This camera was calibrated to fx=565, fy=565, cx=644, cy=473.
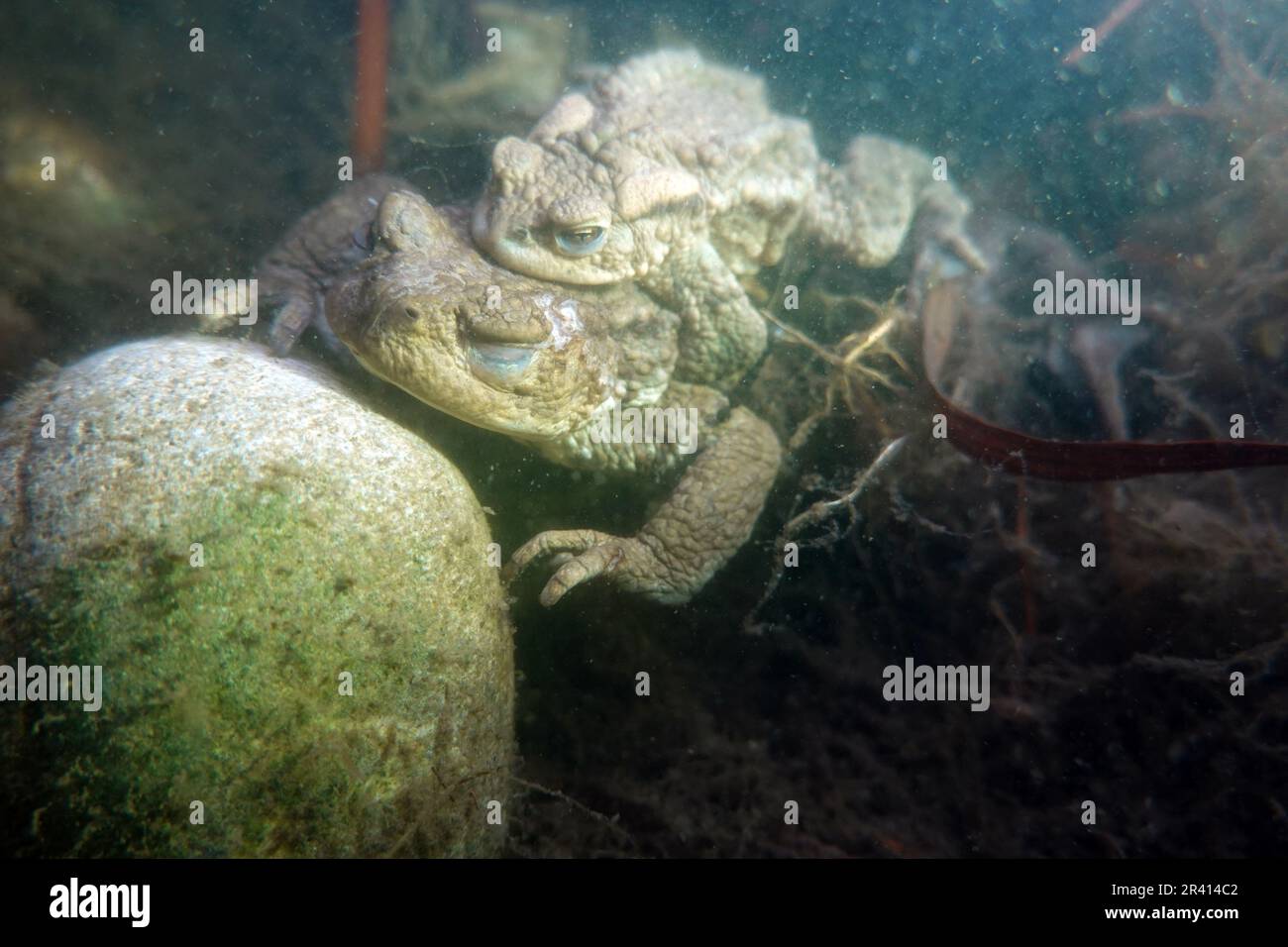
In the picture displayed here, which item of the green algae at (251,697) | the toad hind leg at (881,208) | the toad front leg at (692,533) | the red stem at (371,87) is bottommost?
the green algae at (251,697)

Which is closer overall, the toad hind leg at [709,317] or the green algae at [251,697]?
the green algae at [251,697]

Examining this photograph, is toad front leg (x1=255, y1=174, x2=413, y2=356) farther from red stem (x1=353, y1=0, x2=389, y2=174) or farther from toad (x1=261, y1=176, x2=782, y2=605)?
red stem (x1=353, y1=0, x2=389, y2=174)

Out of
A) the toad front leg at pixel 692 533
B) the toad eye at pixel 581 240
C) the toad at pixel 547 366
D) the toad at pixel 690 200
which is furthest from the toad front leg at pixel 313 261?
the toad front leg at pixel 692 533

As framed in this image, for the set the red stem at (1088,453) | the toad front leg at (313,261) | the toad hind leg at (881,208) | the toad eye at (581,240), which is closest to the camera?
the red stem at (1088,453)

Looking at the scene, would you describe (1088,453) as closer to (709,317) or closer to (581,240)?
(709,317)

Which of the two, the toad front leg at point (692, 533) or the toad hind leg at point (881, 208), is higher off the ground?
the toad hind leg at point (881, 208)

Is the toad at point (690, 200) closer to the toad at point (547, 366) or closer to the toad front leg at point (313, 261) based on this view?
the toad at point (547, 366)

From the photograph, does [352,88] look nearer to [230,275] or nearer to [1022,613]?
[230,275]
